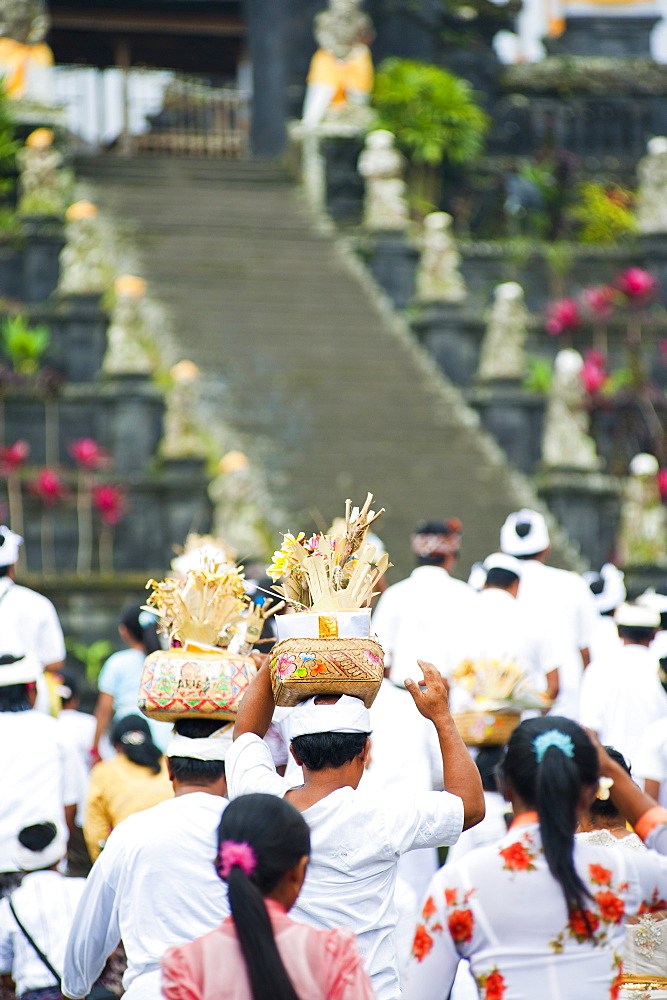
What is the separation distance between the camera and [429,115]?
20938mm

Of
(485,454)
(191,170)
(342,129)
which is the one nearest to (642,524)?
(485,454)

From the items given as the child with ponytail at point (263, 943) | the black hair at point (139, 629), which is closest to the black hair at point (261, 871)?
the child with ponytail at point (263, 943)

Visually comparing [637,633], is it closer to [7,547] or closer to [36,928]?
[7,547]

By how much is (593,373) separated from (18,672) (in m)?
12.1

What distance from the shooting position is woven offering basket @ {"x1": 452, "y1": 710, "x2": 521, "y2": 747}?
6.83 meters

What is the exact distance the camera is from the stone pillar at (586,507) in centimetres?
1488

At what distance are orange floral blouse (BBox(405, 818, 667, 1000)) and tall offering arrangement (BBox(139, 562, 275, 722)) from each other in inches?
43.6

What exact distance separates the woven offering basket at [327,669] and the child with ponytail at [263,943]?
76cm

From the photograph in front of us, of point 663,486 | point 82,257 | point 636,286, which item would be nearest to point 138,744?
point 82,257

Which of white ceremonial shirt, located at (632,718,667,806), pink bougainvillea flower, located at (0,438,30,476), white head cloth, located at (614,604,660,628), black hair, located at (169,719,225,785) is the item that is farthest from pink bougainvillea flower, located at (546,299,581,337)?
black hair, located at (169,719,225,785)

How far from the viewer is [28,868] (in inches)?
231

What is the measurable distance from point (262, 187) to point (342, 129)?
52.2 inches

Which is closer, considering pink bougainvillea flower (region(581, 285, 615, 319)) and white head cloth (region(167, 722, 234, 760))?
white head cloth (region(167, 722, 234, 760))

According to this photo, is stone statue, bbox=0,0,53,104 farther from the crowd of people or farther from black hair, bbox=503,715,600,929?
black hair, bbox=503,715,600,929
